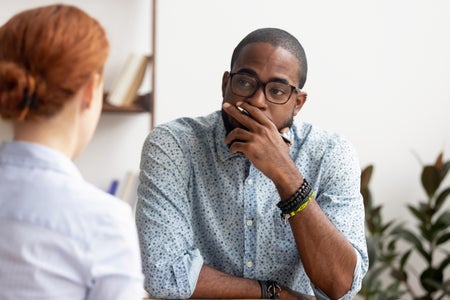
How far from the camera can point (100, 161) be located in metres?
3.16

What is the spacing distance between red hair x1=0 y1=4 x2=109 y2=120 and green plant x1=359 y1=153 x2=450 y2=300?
84.4 inches

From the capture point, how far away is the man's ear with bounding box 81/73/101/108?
3.02ft

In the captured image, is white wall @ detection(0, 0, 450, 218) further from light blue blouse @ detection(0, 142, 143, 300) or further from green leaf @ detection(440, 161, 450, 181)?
light blue blouse @ detection(0, 142, 143, 300)

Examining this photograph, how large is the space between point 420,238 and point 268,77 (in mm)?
1677

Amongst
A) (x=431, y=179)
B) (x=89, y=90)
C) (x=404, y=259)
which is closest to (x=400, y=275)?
(x=404, y=259)

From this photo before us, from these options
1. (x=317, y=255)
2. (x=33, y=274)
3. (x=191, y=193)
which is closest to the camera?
(x=33, y=274)

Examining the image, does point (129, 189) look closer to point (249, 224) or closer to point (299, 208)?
point (249, 224)

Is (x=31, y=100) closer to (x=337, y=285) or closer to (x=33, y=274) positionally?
(x=33, y=274)

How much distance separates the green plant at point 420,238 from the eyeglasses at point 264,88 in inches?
51.3

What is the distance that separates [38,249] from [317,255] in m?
0.88

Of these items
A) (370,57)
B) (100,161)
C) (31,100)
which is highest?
(31,100)

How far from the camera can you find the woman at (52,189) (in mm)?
867

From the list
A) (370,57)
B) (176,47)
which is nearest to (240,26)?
(176,47)

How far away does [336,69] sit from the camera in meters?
3.21
